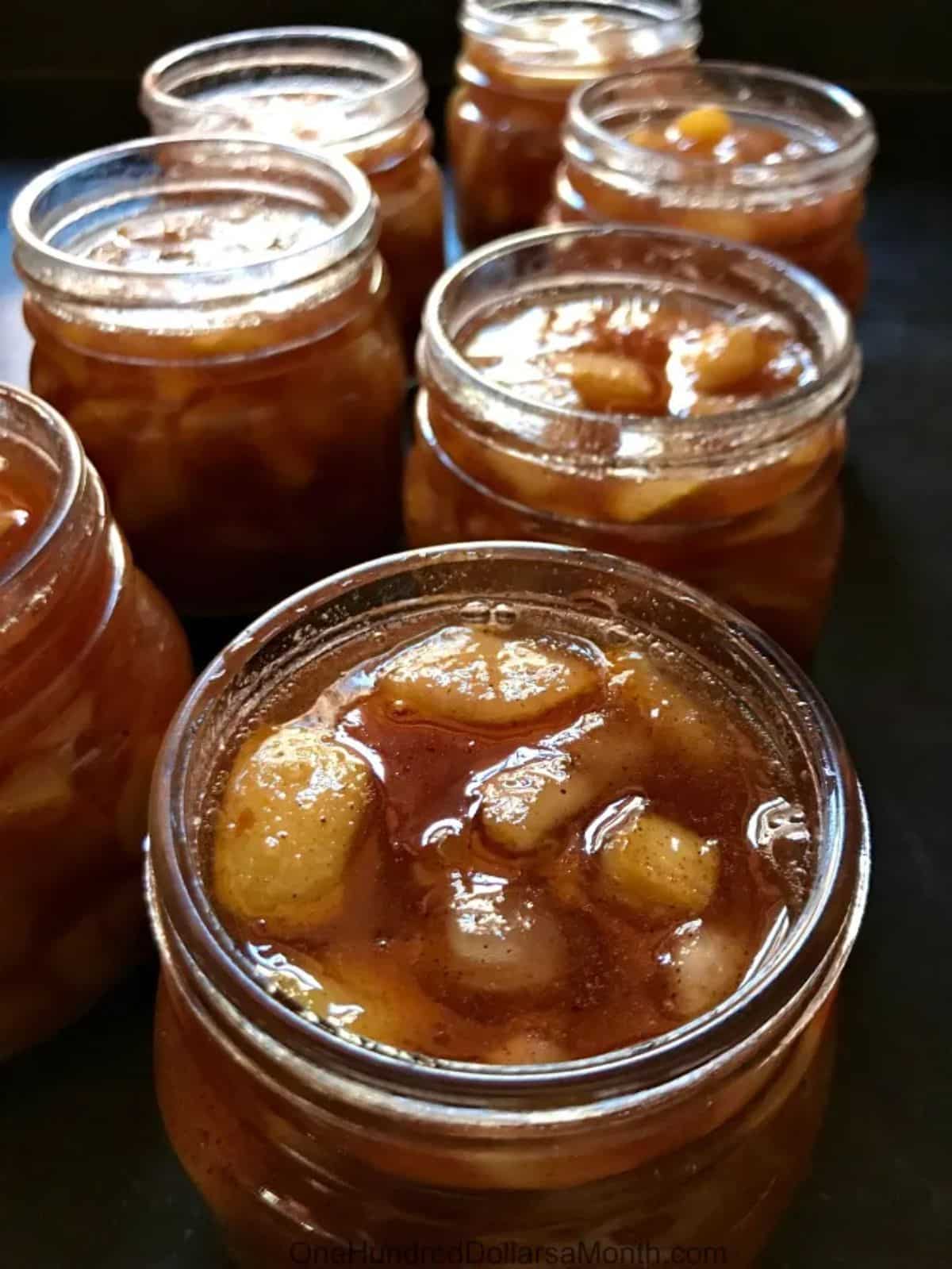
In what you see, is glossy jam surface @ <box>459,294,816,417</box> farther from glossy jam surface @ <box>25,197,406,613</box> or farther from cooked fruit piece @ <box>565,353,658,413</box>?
glossy jam surface @ <box>25,197,406,613</box>

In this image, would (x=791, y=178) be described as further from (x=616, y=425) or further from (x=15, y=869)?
(x=15, y=869)

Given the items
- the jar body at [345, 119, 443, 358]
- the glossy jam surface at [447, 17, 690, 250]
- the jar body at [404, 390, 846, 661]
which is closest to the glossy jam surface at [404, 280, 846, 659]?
the jar body at [404, 390, 846, 661]

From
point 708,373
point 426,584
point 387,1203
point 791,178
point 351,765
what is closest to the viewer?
point 387,1203

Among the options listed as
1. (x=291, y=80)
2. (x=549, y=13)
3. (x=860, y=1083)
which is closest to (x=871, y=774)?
(x=860, y=1083)

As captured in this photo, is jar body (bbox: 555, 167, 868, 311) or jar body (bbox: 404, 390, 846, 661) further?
jar body (bbox: 555, 167, 868, 311)

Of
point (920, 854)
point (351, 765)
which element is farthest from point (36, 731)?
point (920, 854)

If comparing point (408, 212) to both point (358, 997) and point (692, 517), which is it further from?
point (358, 997)

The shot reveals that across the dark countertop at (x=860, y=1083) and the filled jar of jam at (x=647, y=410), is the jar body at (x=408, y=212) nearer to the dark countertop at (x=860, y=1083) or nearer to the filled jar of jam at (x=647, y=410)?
the filled jar of jam at (x=647, y=410)

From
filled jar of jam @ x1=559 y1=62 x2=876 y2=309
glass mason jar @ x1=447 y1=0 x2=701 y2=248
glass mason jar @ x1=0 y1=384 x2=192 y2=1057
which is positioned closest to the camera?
glass mason jar @ x1=0 y1=384 x2=192 y2=1057
